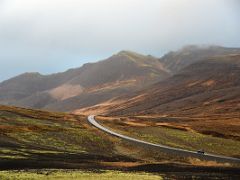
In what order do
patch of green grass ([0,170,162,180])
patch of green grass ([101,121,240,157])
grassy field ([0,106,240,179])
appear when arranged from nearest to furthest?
patch of green grass ([0,170,162,180]) < grassy field ([0,106,240,179]) < patch of green grass ([101,121,240,157])

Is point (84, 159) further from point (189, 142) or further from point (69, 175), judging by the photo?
point (189, 142)

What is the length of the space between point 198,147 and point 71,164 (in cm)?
5096

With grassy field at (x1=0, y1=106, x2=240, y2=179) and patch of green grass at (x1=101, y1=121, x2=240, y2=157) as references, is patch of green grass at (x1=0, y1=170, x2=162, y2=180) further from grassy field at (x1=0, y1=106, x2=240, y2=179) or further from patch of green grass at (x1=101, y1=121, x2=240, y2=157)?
patch of green grass at (x1=101, y1=121, x2=240, y2=157)

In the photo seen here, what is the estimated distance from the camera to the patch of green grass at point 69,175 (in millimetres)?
43844

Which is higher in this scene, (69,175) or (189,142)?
(69,175)

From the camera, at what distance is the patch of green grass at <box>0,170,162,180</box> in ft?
144

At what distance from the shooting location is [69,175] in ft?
151

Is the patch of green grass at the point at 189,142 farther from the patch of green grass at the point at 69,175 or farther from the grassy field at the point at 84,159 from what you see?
the patch of green grass at the point at 69,175

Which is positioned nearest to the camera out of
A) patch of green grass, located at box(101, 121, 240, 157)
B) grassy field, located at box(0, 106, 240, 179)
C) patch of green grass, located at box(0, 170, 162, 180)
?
patch of green grass, located at box(0, 170, 162, 180)

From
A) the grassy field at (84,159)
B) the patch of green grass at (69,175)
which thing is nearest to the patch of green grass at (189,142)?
the grassy field at (84,159)

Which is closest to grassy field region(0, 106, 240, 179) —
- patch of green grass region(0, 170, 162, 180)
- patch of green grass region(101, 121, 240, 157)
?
patch of green grass region(0, 170, 162, 180)

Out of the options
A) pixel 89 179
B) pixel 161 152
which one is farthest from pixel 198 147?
pixel 89 179

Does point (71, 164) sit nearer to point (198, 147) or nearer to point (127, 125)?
point (198, 147)

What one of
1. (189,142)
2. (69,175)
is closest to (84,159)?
(69,175)
